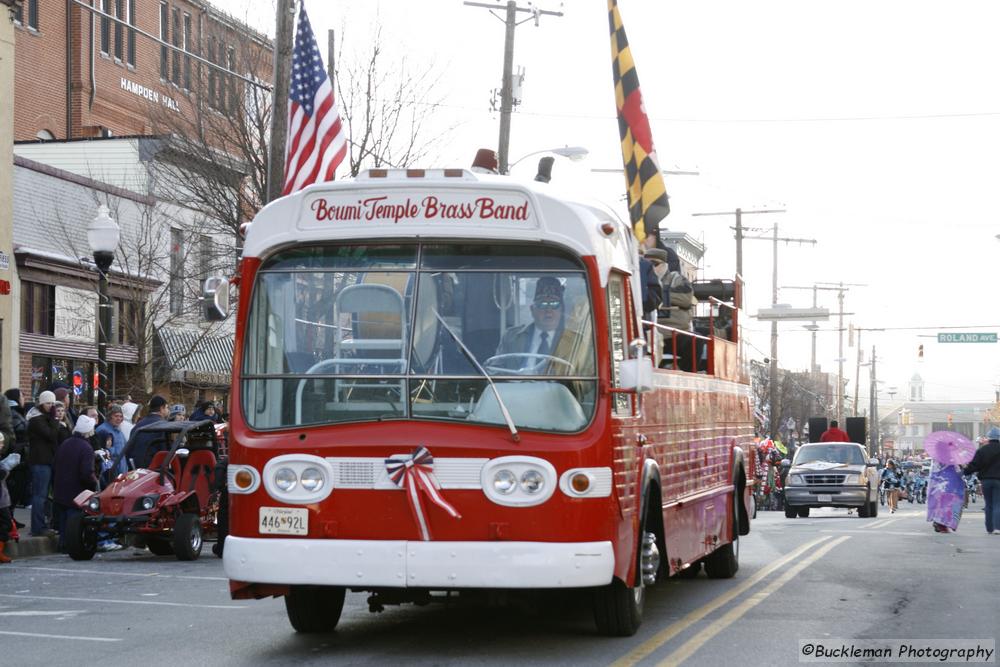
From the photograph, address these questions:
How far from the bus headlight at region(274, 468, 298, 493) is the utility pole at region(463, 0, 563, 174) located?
21675 millimetres

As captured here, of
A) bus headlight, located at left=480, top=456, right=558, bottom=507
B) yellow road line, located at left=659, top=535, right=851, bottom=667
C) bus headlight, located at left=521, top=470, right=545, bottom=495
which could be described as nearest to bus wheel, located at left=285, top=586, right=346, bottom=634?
bus headlight, located at left=480, top=456, right=558, bottom=507

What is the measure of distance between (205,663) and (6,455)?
1008 cm

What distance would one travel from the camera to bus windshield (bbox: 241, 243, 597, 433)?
30.3 feet

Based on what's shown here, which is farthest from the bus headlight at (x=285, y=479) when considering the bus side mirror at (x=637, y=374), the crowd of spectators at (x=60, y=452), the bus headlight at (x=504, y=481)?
the crowd of spectators at (x=60, y=452)

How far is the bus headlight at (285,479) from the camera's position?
9.26m

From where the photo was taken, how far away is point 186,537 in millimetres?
17359

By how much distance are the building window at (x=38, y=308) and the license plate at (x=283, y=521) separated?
73.5 ft

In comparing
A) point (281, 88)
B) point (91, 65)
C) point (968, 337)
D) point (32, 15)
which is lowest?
point (968, 337)

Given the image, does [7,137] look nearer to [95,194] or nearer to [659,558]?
[95,194]

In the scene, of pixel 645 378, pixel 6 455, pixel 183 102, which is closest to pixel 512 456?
pixel 645 378

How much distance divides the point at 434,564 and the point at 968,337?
171 feet

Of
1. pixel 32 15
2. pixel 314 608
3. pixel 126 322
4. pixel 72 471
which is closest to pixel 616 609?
pixel 314 608

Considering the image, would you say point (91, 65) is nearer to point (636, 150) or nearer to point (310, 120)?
point (310, 120)

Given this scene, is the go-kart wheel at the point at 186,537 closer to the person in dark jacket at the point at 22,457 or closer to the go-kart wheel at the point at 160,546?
the go-kart wheel at the point at 160,546
